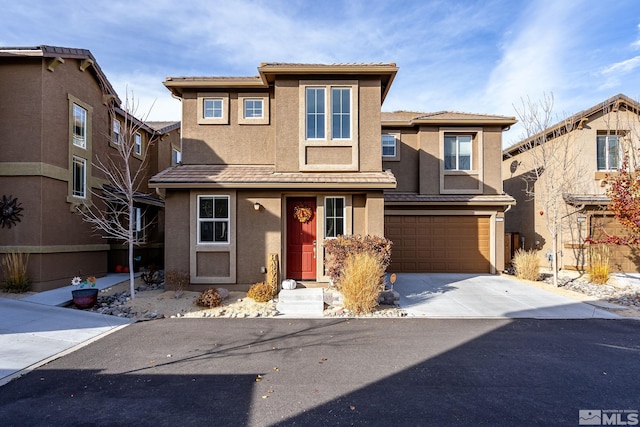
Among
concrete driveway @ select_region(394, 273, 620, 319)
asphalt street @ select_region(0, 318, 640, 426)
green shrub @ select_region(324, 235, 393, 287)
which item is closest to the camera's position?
asphalt street @ select_region(0, 318, 640, 426)

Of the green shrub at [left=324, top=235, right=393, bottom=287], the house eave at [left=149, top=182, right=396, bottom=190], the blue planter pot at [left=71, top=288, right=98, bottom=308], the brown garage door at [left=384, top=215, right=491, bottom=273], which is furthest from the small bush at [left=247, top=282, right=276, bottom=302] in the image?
the brown garage door at [left=384, top=215, right=491, bottom=273]

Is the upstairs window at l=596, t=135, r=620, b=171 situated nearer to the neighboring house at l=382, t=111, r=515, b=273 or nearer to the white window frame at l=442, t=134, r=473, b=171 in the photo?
the neighboring house at l=382, t=111, r=515, b=273

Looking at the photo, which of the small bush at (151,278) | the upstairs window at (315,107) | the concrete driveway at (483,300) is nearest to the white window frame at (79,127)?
the small bush at (151,278)

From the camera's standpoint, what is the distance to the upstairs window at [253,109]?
1095 cm

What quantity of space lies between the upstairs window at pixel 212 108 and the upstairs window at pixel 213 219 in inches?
111

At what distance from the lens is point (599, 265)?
11.5m

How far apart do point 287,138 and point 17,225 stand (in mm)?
8046

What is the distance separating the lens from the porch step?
8180 mm

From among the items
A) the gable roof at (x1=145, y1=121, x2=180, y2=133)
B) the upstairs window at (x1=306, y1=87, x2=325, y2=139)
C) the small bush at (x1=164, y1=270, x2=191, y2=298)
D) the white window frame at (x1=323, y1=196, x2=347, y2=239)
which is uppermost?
the gable roof at (x1=145, y1=121, x2=180, y2=133)

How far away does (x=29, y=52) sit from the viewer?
32.2 feet

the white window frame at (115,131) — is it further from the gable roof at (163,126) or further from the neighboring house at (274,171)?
the neighboring house at (274,171)

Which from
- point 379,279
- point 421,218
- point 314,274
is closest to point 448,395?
point 379,279

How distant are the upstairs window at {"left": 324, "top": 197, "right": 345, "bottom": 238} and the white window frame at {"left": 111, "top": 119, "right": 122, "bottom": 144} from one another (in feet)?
31.2

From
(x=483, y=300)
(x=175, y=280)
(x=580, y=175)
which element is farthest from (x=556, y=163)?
(x=175, y=280)
